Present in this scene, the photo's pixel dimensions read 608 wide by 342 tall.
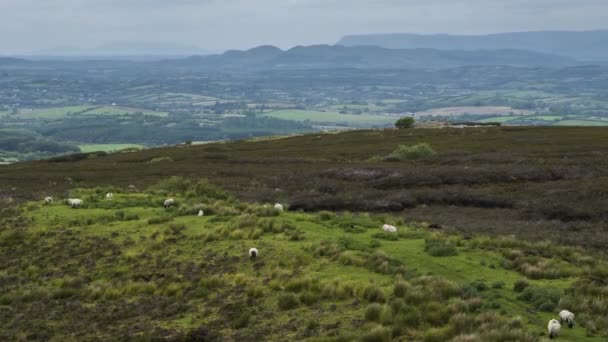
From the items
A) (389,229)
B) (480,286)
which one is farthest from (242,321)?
(389,229)

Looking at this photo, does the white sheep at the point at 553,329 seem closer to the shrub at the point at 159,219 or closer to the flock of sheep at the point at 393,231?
the flock of sheep at the point at 393,231

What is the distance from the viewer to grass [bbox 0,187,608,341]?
14.3 m

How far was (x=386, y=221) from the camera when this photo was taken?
26500 millimetres

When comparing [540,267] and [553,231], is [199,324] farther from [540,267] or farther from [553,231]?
[553,231]

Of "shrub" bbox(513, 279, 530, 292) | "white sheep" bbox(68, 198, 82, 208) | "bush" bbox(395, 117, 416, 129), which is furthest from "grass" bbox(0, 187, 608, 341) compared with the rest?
"bush" bbox(395, 117, 416, 129)

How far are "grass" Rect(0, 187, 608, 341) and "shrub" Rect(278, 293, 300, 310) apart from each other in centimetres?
4

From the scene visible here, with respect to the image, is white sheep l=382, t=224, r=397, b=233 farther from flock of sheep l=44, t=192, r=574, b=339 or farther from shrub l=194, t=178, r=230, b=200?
shrub l=194, t=178, r=230, b=200

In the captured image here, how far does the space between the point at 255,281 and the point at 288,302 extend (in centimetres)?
226

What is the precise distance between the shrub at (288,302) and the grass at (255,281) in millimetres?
37

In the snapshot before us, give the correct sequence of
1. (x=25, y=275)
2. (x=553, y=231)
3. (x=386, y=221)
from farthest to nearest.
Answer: (x=553, y=231) < (x=386, y=221) < (x=25, y=275)

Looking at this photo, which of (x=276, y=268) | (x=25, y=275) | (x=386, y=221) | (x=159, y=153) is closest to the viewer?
(x=276, y=268)

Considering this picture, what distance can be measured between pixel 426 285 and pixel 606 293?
459 cm

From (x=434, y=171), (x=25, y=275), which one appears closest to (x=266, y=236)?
(x=25, y=275)

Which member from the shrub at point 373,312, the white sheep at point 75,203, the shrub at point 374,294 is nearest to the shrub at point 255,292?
the shrub at point 374,294
